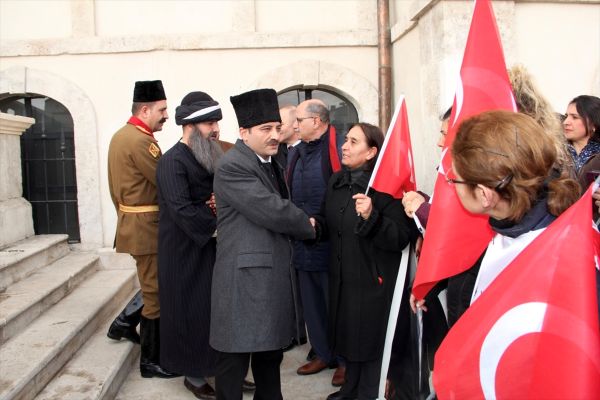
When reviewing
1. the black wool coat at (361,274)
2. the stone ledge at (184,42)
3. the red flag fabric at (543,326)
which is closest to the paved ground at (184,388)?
the black wool coat at (361,274)

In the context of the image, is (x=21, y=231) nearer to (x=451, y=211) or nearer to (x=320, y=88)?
(x=320, y=88)

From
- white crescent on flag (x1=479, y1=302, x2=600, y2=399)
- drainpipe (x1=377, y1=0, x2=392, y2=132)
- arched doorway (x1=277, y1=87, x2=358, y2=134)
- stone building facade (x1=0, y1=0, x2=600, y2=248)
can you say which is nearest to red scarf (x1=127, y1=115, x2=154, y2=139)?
stone building facade (x1=0, y1=0, x2=600, y2=248)

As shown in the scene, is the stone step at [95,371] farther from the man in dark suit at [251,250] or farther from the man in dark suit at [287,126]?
the man in dark suit at [287,126]

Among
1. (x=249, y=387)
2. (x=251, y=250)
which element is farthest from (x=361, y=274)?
(x=249, y=387)

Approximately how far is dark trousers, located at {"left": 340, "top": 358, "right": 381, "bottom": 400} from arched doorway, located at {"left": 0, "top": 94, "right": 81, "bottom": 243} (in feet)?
15.9

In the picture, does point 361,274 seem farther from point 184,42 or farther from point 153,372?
point 184,42

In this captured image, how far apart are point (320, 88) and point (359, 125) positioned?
12.0 ft

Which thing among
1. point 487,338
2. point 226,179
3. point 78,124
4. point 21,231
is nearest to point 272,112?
point 226,179

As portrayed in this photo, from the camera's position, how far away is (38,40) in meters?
6.52

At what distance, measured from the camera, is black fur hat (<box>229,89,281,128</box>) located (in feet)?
9.34

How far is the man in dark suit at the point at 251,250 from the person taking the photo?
278 cm

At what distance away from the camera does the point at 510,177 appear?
5.20 ft

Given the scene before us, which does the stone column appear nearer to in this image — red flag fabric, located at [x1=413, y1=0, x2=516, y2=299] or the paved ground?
the paved ground

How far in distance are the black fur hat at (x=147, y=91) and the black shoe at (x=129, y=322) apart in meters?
1.52
